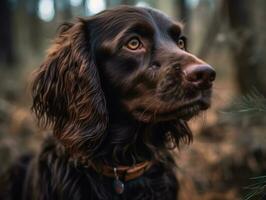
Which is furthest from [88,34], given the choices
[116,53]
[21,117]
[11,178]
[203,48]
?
[21,117]

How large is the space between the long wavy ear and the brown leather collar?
149 mm

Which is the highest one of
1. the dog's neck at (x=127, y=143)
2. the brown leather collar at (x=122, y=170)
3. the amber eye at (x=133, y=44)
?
the amber eye at (x=133, y=44)

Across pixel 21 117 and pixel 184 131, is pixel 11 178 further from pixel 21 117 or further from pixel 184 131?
pixel 21 117

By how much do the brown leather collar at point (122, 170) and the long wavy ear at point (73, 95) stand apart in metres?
0.15

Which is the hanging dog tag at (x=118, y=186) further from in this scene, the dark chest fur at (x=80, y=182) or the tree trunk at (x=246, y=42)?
the tree trunk at (x=246, y=42)

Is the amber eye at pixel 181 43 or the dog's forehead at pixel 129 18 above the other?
the dog's forehead at pixel 129 18

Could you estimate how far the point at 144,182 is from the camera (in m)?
3.94

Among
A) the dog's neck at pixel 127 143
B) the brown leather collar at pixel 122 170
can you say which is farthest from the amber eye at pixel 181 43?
the brown leather collar at pixel 122 170

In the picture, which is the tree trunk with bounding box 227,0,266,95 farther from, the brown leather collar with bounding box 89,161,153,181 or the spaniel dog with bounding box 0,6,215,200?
the brown leather collar with bounding box 89,161,153,181

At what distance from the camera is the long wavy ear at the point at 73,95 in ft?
12.2

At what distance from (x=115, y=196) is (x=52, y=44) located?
4.23ft

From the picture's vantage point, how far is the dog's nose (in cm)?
319

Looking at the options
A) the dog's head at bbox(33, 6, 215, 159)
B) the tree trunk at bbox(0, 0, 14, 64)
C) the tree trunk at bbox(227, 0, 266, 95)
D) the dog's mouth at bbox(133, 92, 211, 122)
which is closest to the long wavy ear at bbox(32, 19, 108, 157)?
the dog's head at bbox(33, 6, 215, 159)

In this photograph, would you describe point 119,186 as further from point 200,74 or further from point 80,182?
point 200,74
